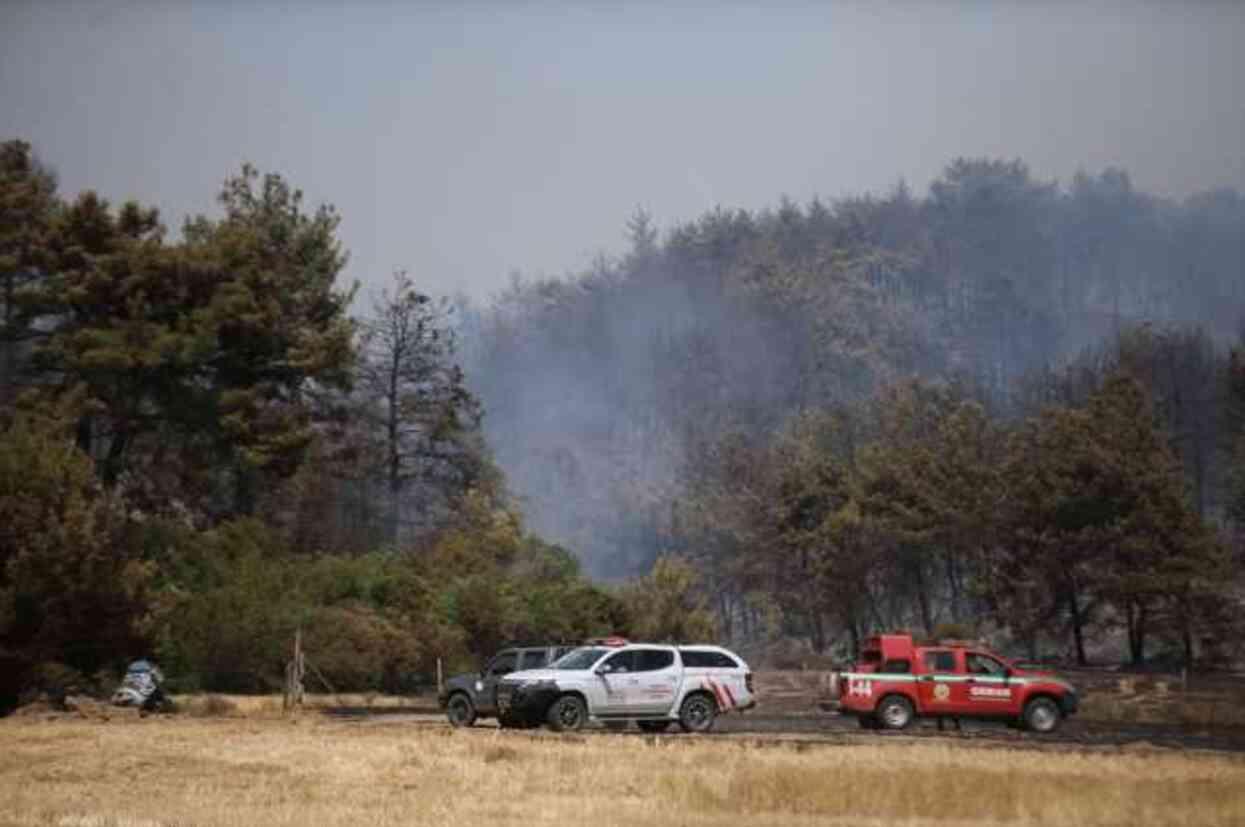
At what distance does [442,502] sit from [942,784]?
5840 cm

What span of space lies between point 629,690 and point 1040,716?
9.10 meters

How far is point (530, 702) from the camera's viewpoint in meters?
31.2

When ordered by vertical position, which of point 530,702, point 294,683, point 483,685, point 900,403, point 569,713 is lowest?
point 569,713

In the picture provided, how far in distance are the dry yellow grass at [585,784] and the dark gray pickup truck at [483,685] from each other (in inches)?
265

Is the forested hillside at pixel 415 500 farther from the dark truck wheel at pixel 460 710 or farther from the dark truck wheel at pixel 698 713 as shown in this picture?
the dark truck wheel at pixel 698 713

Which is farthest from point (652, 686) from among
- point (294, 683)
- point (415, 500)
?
point (415, 500)

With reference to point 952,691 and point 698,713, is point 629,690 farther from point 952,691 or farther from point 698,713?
point 952,691

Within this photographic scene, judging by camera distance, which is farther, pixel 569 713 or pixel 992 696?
pixel 992 696

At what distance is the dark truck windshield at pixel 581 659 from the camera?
32.0 m

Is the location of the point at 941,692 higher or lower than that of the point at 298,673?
lower

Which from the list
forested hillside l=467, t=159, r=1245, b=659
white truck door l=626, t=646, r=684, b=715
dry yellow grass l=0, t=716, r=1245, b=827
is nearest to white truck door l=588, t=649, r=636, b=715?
white truck door l=626, t=646, r=684, b=715

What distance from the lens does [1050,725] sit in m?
32.8

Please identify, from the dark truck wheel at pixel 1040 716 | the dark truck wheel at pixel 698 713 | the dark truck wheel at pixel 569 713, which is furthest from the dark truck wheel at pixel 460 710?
the dark truck wheel at pixel 1040 716

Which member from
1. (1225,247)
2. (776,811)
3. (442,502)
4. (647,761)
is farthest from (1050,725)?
(1225,247)
